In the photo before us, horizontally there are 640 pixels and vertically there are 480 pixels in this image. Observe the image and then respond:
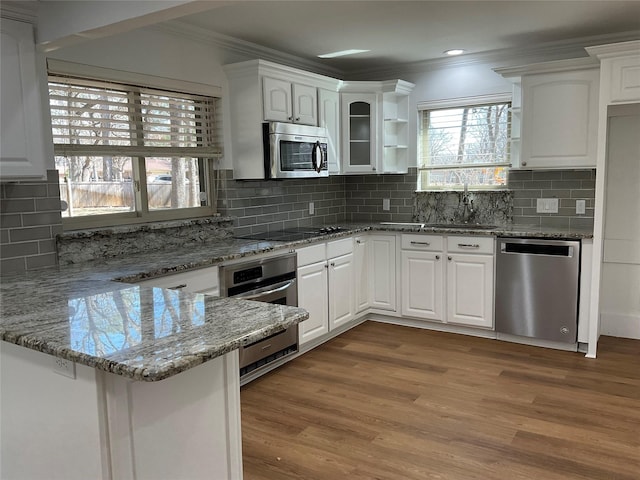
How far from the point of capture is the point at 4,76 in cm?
253

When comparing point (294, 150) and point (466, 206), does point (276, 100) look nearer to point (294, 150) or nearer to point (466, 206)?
point (294, 150)

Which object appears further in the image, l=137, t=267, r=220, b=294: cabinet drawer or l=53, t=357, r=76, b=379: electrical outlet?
l=137, t=267, r=220, b=294: cabinet drawer

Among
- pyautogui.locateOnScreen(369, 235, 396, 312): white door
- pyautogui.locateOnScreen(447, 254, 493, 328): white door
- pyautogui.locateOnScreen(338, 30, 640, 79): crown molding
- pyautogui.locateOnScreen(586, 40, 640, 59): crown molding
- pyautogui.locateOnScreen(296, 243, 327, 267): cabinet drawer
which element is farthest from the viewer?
pyautogui.locateOnScreen(369, 235, 396, 312): white door

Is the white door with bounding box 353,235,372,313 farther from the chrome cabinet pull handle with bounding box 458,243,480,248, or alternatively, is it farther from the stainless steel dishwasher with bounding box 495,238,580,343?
the stainless steel dishwasher with bounding box 495,238,580,343

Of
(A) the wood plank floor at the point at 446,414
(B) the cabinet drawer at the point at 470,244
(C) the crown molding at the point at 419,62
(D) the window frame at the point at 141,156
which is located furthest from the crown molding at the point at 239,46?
(A) the wood plank floor at the point at 446,414

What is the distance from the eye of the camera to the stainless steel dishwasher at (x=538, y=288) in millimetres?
3959

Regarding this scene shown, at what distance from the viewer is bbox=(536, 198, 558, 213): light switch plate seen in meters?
4.51

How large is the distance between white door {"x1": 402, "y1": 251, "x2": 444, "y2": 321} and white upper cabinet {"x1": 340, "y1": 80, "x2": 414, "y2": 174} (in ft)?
3.11

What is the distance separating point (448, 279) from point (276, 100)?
80.0 inches

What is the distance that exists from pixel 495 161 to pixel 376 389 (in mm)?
2499

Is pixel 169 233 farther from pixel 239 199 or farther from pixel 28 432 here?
pixel 28 432

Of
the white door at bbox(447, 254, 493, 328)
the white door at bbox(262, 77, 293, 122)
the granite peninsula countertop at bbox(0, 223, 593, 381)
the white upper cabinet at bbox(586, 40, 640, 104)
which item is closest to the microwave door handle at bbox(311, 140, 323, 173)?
the white door at bbox(262, 77, 293, 122)

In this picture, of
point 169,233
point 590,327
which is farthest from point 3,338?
point 590,327

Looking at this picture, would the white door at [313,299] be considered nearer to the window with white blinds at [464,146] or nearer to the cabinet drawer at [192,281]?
the cabinet drawer at [192,281]
